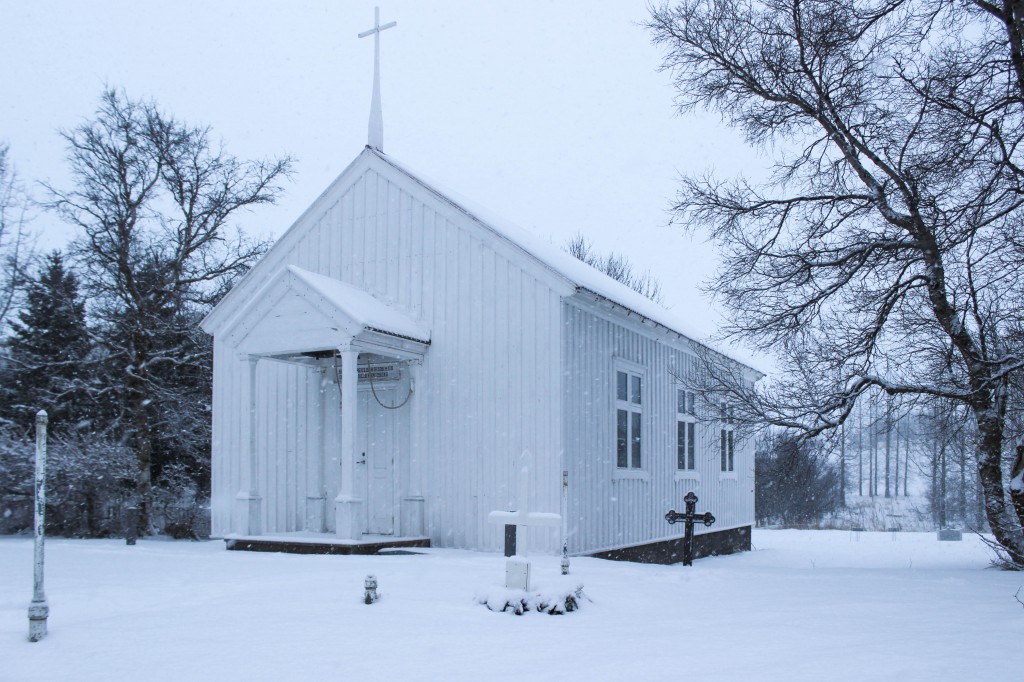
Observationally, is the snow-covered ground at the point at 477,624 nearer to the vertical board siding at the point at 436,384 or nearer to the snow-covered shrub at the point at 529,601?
the snow-covered shrub at the point at 529,601

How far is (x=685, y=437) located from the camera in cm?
1841

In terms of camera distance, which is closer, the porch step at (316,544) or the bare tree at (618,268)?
the porch step at (316,544)

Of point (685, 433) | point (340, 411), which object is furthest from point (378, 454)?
point (685, 433)

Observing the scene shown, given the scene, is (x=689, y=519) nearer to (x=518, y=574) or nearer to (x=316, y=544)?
(x=316, y=544)

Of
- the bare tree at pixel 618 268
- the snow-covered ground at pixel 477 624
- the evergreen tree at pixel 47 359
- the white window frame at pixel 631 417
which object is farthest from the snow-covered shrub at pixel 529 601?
the bare tree at pixel 618 268

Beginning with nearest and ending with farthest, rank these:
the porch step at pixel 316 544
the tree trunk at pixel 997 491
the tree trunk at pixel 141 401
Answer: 1. the tree trunk at pixel 997 491
2. the porch step at pixel 316 544
3. the tree trunk at pixel 141 401

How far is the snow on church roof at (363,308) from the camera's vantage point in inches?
Result: 479

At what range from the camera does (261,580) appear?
957 centimetres

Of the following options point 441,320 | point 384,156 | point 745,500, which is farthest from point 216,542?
point 745,500

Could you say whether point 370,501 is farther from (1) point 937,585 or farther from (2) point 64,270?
(2) point 64,270

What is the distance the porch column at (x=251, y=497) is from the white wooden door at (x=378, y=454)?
1597mm

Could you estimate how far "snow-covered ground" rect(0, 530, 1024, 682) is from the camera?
6.11 meters

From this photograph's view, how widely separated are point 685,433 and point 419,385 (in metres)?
7.09

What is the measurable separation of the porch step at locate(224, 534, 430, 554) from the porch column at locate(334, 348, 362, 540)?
0.62 feet
